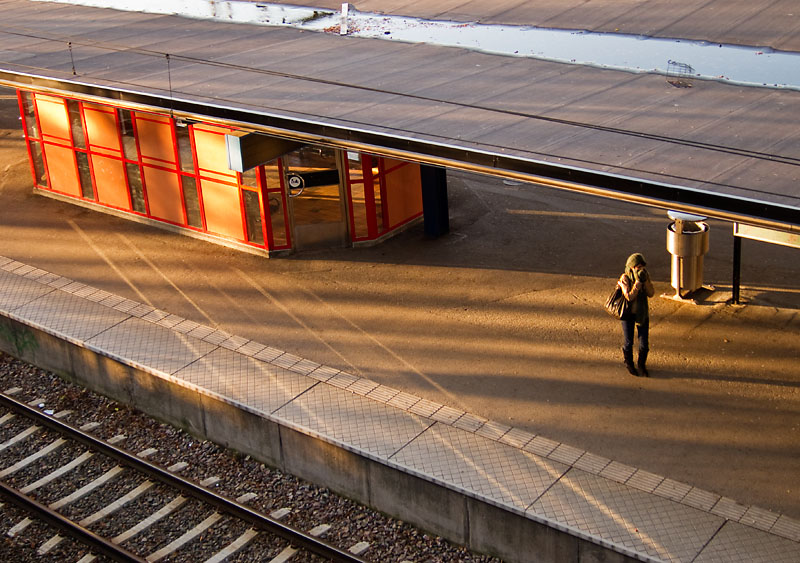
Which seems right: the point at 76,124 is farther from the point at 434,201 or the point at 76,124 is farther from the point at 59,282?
the point at 434,201

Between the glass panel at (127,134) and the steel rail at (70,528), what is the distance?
23.6ft

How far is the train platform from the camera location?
28.2 ft

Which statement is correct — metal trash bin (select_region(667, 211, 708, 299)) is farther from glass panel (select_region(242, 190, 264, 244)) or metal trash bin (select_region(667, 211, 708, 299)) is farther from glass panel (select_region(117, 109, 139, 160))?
glass panel (select_region(117, 109, 139, 160))

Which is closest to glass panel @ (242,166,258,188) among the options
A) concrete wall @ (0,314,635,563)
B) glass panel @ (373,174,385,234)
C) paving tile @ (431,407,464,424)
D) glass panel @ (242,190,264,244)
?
glass panel @ (242,190,264,244)

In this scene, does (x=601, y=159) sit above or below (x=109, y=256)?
above

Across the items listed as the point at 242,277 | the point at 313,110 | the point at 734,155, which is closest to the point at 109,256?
the point at 242,277

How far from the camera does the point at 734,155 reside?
32.1 ft

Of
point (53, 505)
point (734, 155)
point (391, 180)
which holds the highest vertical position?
point (734, 155)

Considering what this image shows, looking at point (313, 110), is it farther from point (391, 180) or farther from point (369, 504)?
point (369, 504)

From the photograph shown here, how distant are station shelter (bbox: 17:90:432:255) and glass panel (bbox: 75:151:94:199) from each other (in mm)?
34

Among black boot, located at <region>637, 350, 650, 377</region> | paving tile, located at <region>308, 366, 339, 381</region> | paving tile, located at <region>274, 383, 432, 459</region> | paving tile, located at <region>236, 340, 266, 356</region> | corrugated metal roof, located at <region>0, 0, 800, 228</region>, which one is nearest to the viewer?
corrugated metal roof, located at <region>0, 0, 800, 228</region>

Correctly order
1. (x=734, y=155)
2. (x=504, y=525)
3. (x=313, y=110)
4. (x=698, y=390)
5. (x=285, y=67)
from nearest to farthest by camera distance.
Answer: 1. (x=504, y=525)
2. (x=734, y=155)
3. (x=698, y=390)
4. (x=313, y=110)
5. (x=285, y=67)

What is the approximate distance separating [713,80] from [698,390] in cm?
409

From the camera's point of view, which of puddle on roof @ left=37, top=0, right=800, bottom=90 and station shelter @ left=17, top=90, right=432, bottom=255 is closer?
puddle on roof @ left=37, top=0, right=800, bottom=90
